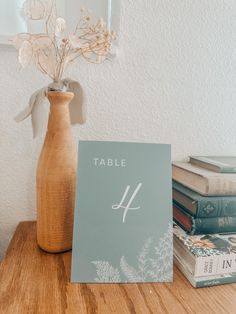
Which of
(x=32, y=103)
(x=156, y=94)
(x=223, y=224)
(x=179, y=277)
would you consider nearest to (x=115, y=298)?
(x=179, y=277)

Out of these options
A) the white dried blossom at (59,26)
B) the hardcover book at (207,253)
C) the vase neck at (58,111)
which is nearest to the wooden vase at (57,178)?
the vase neck at (58,111)

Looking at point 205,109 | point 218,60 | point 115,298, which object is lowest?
point 115,298

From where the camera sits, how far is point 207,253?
0.49 metres

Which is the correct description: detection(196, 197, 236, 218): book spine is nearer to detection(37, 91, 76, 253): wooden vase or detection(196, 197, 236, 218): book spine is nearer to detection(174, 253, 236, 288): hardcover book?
detection(174, 253, 236, 288): hardcover book

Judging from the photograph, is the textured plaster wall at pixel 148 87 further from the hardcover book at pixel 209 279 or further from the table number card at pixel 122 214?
the hardcover book at pixel 209 279

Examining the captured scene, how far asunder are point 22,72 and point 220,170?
1.73 feet

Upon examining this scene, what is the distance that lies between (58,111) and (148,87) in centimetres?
30

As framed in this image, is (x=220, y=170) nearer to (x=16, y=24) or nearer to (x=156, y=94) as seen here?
(x=156, y=94)

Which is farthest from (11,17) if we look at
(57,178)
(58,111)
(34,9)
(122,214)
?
(122,214)

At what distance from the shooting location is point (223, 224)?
567mm

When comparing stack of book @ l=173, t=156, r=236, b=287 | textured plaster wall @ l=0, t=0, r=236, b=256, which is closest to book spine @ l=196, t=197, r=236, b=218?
stack of book @ l=173, t=156, r=236, b=287

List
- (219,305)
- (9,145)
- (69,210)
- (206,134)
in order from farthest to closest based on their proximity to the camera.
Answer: (206,134) < (9,145) < (69,210) < (219,305)

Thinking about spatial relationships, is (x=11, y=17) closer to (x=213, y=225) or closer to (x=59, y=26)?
(x=59, y=26)

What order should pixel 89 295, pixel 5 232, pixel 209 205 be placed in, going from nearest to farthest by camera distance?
pixel 89 295 < pixel 209 205 < pixel 5 232
